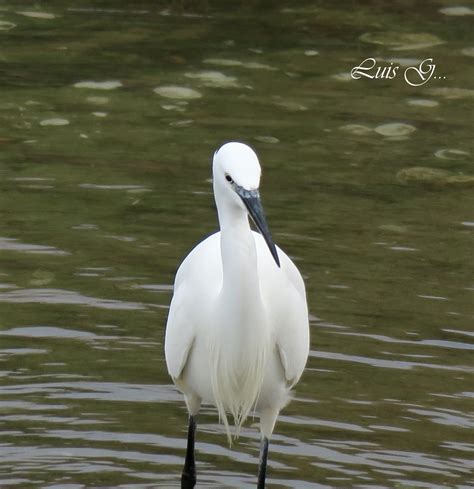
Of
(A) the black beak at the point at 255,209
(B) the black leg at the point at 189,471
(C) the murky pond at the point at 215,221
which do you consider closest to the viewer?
(A) the black beak at the point at 255,209

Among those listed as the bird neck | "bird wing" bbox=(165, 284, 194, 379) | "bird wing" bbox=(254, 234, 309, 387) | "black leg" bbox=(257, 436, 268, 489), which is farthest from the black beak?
"black leg" bbox=(257, 436, 268, 489)

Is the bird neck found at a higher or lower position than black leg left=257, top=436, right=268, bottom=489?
higher

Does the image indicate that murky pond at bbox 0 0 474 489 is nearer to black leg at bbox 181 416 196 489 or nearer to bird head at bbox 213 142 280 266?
black leg at bbox 181 416 196 489

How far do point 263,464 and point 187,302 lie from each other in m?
0.64

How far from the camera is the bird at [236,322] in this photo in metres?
3.77

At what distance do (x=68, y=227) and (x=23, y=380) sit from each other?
1601mm

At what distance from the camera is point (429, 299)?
5.96 metres

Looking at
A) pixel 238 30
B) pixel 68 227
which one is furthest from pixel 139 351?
pixel 238 30

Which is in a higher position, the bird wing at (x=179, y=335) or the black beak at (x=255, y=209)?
the black beak at (x=255, y=209)

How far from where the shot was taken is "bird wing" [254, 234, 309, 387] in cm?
423
